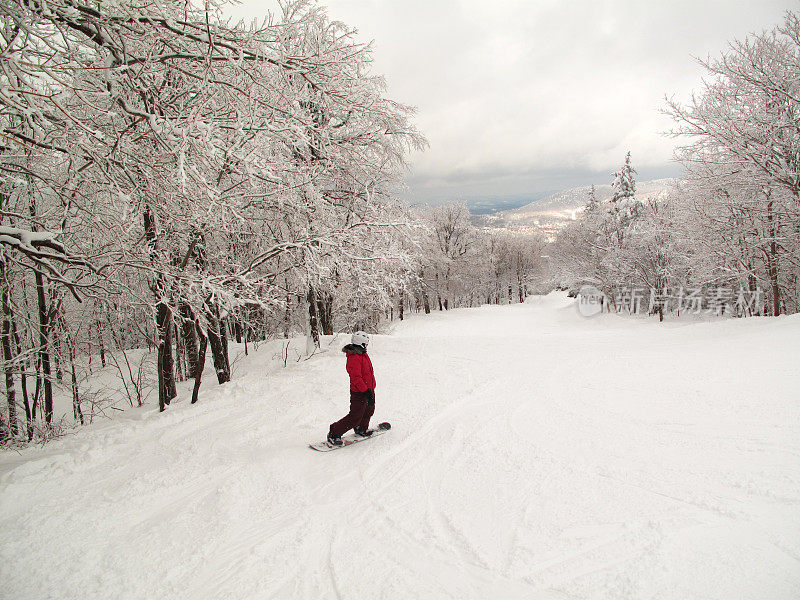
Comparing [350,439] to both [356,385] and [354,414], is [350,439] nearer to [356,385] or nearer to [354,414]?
[354,414]

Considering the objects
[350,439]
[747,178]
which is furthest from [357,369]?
[747,178]

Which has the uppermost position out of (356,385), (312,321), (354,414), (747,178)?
(747,178)

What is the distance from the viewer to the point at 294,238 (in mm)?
8961

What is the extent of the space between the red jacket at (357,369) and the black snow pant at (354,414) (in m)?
0.12

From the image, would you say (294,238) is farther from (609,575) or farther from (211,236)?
(609,575)

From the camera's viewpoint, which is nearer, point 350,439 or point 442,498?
point 442,498

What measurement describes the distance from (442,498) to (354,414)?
196 centimetres

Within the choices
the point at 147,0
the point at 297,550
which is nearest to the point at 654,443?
the point at 297,550

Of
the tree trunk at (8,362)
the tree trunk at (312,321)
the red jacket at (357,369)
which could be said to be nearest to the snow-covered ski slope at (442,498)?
the red jacket at (357,369)

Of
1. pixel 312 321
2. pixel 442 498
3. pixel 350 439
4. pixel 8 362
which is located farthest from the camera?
pixel 312 321

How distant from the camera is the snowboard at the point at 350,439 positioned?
554cm

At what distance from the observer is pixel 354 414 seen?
566 cm

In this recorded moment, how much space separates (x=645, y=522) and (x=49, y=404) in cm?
1422

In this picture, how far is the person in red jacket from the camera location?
5598mm
